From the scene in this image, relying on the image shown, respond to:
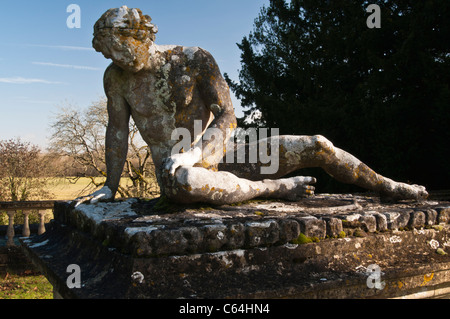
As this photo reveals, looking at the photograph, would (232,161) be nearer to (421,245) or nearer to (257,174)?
(257,174)

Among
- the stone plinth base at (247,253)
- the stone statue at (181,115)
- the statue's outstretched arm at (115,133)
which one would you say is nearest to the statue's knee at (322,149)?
the stone statue at (181,115)

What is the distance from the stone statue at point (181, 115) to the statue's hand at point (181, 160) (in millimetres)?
16

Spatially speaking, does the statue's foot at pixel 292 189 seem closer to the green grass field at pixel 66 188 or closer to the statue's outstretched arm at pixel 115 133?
the statue's outstretched arm at pixel 115 133

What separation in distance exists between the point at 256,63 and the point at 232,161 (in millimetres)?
10542

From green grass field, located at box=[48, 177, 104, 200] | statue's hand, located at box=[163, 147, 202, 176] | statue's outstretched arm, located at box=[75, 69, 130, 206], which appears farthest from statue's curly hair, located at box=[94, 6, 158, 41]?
green grass field, located at box=[48, 177, 104, 200]

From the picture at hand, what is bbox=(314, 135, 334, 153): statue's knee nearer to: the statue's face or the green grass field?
the statue's face

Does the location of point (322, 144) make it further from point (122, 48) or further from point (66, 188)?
point (66, 188)

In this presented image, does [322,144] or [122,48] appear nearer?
[122,48]

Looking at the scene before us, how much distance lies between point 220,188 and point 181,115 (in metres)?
0.93

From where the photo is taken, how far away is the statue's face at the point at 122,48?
9.18ft

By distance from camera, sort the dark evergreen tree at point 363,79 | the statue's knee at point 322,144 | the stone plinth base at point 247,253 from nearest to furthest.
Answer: the stone plinth base at point 247,253 → the statue's knee at point 322,144 → the dark evergreen tree at point 363,79

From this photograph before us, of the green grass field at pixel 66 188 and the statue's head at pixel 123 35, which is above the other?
the statue's head at pixel 123 35

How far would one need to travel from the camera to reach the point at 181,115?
3.18 meters

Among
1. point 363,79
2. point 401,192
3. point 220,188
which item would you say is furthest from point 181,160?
point 363,79
